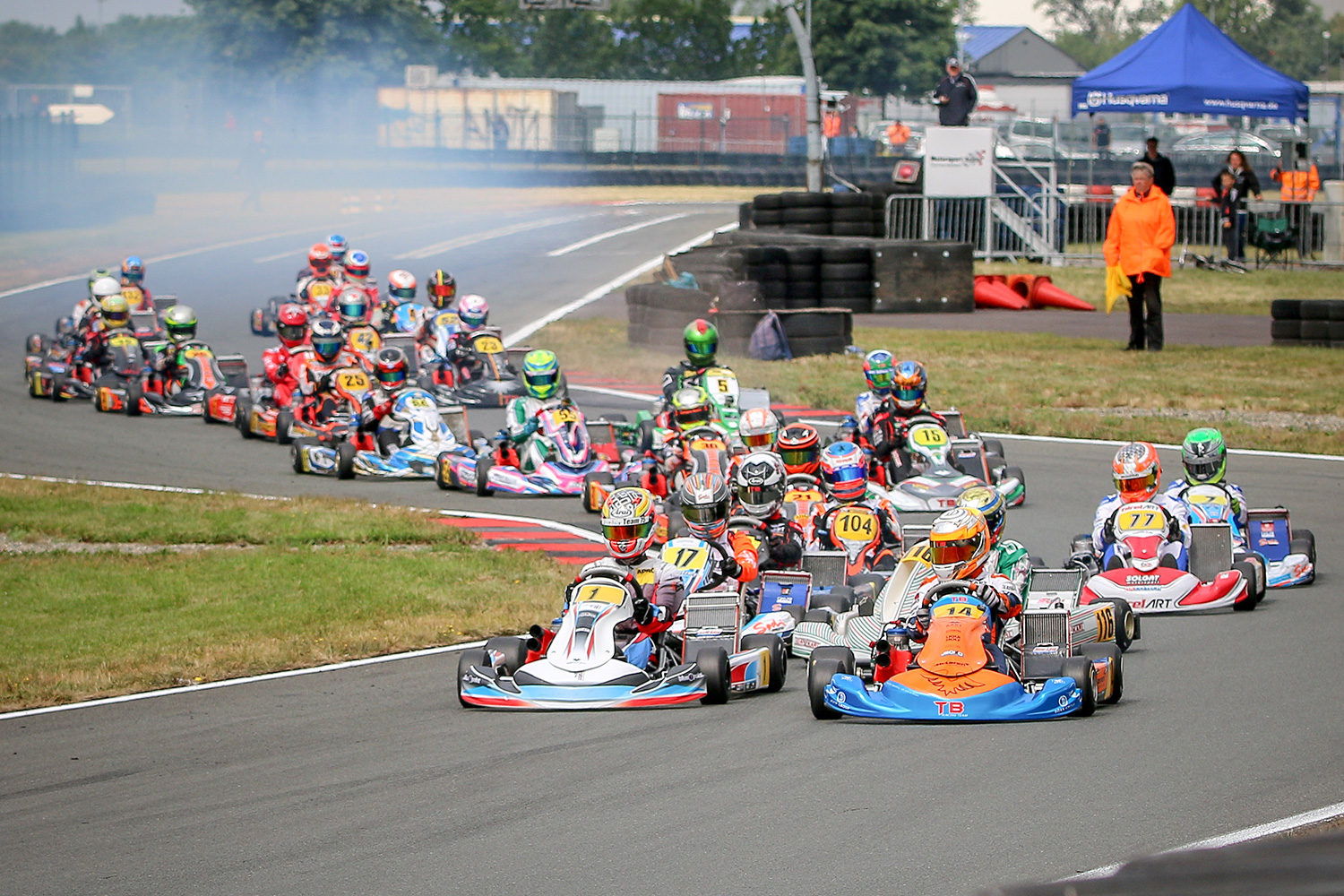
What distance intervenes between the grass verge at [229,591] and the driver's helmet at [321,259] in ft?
32.8

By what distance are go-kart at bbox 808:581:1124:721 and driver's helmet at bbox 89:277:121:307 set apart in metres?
16.4

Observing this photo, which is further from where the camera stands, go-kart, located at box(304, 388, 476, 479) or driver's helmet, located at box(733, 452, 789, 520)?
go-kart, located at box(304, 388, 476, 479)

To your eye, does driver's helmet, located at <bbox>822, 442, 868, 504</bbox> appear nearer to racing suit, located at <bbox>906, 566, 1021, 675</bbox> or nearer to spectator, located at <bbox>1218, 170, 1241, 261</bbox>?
racing suit, located at <bbox>906, 566, 1021, 675</bbox>

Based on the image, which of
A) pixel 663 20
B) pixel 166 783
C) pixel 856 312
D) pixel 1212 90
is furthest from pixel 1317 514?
pixel 663 20

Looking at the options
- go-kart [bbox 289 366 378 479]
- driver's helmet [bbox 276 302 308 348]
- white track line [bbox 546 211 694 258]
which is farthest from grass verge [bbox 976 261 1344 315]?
go-kart [bbox 289 366 378 479]

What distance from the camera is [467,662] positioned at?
8.78 meters

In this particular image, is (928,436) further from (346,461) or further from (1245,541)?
(346,461)

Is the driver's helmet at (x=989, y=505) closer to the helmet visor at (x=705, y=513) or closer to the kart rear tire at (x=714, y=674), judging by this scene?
the helmet visor at (x=705, y=513)

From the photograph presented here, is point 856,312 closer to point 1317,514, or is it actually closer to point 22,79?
point 1317,514

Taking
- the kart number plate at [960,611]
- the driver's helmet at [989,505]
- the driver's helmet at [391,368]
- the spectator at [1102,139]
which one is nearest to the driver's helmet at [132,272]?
the driver's helmet at [391,368]

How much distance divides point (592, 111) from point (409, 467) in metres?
50.3

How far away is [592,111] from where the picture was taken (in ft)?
213

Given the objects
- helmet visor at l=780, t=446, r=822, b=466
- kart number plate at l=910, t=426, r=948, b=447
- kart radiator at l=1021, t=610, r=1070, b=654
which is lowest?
kart radiator at l=1021, t=610, r=1070, b=654

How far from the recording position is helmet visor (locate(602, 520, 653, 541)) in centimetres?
908
